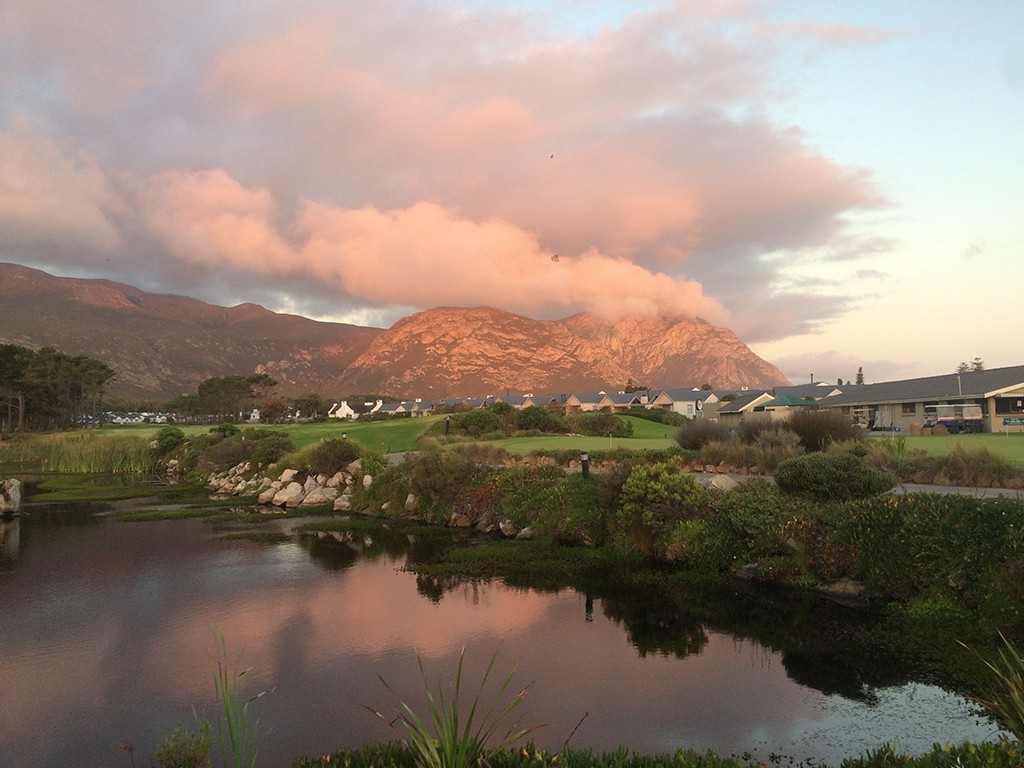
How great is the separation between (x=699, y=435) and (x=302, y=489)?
20137 millimetres

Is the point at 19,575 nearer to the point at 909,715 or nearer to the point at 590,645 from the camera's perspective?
the point at 590,645

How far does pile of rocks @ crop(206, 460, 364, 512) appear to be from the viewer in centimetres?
2977

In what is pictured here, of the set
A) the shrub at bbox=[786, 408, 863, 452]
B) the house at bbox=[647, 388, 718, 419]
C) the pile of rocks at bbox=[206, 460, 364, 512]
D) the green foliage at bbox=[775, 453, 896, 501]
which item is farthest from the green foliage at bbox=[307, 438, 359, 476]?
the house at bbox=[647, 388, 718, 419]

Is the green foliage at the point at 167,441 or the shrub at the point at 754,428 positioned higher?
the shrub at the point at 754,428

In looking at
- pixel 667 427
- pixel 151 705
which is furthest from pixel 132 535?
pixel 667 427

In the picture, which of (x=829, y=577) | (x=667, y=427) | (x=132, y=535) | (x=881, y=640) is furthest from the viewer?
(x=667, y=427)

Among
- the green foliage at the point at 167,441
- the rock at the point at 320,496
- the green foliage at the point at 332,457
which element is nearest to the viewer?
the rock at the point at 320,496

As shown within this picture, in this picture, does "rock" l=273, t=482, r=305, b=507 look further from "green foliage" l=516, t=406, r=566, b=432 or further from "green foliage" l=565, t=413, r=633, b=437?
"green foliage" l=565, t=413, r=633, b=437

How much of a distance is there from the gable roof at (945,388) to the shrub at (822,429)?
23.4 metres

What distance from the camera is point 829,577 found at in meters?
13.4

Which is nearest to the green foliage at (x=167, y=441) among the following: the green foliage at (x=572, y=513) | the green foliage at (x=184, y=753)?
the green foliage at (x=572, y=513)

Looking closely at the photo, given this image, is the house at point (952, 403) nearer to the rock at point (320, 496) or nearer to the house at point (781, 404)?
the house at point (781, 404)

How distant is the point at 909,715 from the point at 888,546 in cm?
516

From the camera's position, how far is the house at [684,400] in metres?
99.2
